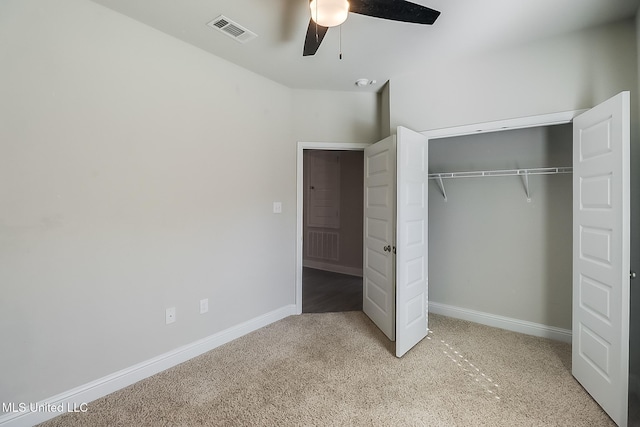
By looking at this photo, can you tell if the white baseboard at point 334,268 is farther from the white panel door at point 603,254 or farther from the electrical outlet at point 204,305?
the white panel door at point 603,254

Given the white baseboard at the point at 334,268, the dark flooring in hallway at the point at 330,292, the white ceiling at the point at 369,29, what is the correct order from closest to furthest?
the white ceiling at the point at 369,29 → the dark flooring in hallway at the point at 330,292 → the white baseboard at the point at 334,268

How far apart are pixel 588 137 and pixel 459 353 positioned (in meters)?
1.91

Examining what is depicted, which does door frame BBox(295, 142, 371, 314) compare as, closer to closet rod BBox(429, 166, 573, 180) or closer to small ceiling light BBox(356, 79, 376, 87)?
small ceiling light BBox(356, 79, 376, 87)

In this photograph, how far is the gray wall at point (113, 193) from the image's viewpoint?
1.72m

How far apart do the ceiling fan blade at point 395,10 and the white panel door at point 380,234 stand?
111 centimetres

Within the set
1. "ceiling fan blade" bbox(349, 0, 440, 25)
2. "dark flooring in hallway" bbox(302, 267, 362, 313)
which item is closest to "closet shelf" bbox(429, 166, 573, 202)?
"ceiling fan blade" bbox(349, 0, 440, 25)

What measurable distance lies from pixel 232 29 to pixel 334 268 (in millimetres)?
4389

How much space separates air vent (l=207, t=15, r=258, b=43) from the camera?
7.13ft

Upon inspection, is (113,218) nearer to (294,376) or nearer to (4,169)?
(4,169)

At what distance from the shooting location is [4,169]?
1663mm

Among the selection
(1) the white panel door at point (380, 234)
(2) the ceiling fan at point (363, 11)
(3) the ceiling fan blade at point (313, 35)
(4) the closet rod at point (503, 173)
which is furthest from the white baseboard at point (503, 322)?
(3) the ceiling fan blade at point (313, 35)

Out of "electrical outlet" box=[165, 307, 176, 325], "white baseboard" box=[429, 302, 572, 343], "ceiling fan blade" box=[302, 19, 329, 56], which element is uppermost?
"ceiling fan blade" box=[302, 19, 329, 56]

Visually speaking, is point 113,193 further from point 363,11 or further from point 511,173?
point 511,173

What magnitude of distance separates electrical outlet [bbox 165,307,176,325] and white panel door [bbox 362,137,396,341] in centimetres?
190
